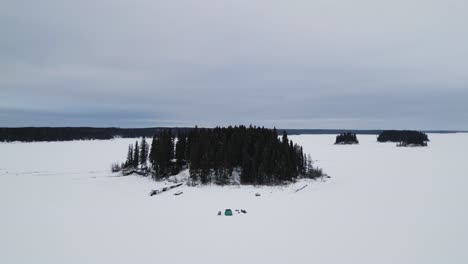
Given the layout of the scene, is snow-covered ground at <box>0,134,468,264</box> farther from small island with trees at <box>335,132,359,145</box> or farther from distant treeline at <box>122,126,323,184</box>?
small island with trees at <box>335,132,359,145</box>

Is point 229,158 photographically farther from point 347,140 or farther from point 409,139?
point 347,140

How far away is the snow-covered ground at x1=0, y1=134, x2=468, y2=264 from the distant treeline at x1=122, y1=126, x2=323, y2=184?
4017mm

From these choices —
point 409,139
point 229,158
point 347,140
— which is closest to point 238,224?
point 229,158

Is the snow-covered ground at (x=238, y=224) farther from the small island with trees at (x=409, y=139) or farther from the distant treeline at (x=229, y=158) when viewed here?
the small island with trees at (x=409, y=139)

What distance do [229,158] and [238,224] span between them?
23.9 m

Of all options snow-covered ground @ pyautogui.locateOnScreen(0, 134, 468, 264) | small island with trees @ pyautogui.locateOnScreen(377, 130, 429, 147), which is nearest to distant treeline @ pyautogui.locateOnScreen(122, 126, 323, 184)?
snow-covered ground @ pyautogui.locateOnScreen(0, 134, 468, 264)

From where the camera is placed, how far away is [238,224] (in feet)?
80.9

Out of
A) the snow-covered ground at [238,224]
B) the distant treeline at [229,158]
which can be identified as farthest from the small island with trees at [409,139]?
the snow-covered ground at [238,224]

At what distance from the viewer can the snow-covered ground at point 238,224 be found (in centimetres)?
1842

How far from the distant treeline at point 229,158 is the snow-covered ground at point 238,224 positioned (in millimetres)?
4017

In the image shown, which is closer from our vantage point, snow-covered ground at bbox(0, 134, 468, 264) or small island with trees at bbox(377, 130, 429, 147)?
snow-covered ground at bbox(0, 134, 468, 264)

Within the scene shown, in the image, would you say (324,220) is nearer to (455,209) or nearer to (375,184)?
(455,209)

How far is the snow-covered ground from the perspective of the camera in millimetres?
18422

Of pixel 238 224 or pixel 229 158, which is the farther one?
pixel 229 158
